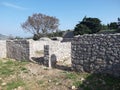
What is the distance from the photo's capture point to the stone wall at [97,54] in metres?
9.75

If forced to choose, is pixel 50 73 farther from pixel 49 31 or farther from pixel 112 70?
pixel 49 31

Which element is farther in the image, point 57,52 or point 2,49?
point 2,49

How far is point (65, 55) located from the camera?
49.6ft

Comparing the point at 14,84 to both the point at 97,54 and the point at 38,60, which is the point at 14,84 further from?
the point at 38,60

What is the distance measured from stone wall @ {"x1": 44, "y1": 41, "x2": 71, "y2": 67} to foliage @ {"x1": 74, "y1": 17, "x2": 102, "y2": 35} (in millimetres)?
18330

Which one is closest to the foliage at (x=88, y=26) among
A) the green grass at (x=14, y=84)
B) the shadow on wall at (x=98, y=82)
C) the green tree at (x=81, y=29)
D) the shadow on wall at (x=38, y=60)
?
the green tree at (x=81, y=29)

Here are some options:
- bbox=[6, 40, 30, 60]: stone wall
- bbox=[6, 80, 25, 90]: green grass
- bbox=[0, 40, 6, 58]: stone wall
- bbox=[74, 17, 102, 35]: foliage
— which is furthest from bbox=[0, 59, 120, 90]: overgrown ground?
bbox=[74, 17, 102, 35]: foliage

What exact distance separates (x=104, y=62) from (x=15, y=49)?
7.76 metres

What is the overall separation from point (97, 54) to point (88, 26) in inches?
994

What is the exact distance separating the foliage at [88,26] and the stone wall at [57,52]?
18330 mm

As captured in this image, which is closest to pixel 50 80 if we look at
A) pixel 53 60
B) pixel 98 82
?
pixel 98 82

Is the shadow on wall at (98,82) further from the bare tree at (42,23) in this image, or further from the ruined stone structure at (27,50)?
the bare tree at (42,23)

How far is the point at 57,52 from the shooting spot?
46.3 ft

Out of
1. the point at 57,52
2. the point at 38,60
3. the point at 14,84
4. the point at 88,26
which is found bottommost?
the point at 14,84
